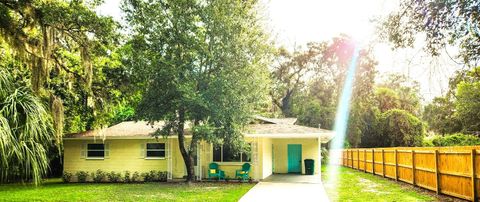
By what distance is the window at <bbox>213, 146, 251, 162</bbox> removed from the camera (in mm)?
18641

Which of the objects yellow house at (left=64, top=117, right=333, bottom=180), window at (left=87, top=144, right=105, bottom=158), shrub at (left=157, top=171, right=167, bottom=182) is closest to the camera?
yellow house at (left=64, top=117, right=333, bottom=180)

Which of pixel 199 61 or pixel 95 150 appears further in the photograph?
pixel 95 150

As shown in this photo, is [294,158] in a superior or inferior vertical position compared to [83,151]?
inferior

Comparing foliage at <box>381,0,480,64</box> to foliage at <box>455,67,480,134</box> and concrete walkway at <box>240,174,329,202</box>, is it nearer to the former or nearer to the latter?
concrete walkway at <box>240,174,329,202</box>

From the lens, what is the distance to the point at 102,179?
19438 mm

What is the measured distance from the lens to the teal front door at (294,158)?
22844 millimetres

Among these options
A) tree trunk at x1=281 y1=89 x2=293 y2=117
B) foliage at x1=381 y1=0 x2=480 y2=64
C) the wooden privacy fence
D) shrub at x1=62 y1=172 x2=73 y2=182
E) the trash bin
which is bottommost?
shrub at x1=62 y1=172 x2=73 y2=182

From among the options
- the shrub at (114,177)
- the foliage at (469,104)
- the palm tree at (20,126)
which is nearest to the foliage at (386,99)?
the foliage at (469,104)

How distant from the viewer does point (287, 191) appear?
14312mm

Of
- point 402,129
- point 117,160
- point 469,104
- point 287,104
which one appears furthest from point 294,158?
point 287,104

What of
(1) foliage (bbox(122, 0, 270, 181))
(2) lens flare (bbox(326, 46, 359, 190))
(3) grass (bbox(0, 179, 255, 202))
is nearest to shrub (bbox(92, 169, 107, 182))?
(3) grass (bbox(0, 179, 255, 202))

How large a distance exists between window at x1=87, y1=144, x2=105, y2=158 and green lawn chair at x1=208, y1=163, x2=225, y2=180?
5.62m

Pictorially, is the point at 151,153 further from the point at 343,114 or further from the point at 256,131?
the point at 343,114

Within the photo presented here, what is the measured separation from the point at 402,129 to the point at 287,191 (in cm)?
2518
